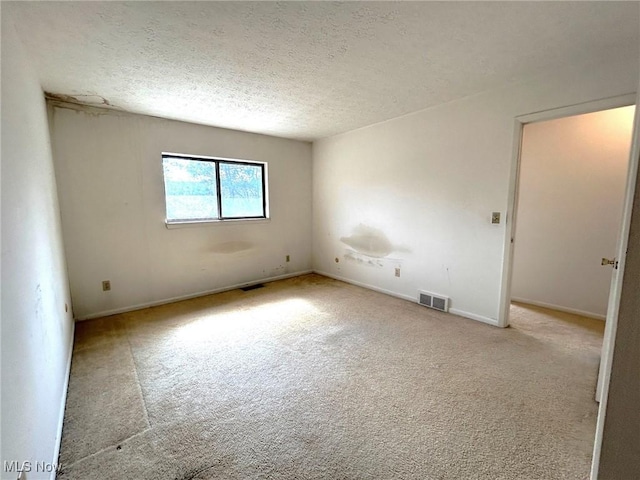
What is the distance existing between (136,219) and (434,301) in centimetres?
365

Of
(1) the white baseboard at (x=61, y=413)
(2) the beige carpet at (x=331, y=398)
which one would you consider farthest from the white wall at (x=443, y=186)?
(1) the white baseboard at (x=61, y=413)

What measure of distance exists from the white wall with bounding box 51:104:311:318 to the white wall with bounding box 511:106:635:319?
11.5 ft

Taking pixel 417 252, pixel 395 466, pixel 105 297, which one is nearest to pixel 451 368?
pixel 395 466

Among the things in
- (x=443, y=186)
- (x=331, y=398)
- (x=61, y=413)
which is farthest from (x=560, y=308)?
(x=61, y=413)

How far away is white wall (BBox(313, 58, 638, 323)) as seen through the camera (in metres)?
2.44

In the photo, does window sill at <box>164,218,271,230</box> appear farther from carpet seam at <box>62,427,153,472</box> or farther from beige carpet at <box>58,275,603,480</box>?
carpet seam at <box>62,427,153,472</box>

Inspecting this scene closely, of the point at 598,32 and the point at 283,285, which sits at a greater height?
the point at 598,32

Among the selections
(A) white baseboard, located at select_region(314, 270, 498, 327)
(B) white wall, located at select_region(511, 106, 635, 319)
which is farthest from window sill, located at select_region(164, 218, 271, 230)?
(B) white wall, located at select_region(511, 106, 635, 319)

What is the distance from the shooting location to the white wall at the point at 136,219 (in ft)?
9.41

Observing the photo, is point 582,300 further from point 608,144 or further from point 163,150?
point 163,150

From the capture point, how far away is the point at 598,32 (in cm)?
173

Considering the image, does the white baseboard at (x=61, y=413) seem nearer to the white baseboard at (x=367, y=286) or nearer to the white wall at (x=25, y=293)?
the white wall at (x=25, y=293)

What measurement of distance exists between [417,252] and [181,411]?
2841 mm

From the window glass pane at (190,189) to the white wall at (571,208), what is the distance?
406cm
